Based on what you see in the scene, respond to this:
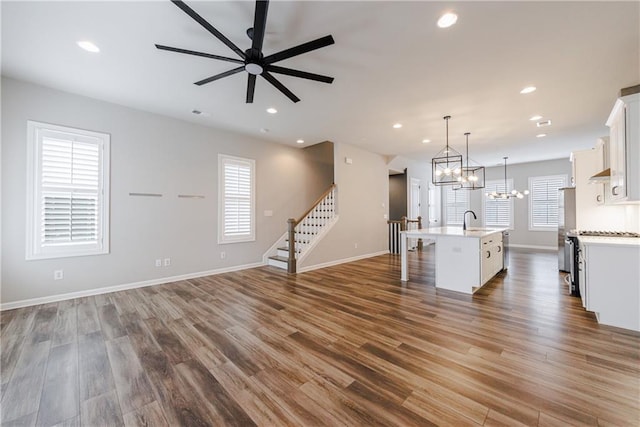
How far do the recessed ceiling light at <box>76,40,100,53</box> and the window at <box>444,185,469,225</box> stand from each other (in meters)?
10.8

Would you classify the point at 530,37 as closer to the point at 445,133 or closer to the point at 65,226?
the point at 445,133

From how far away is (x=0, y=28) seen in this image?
2.39m

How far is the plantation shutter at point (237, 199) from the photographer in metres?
5.32

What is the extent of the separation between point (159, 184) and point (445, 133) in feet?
19.0

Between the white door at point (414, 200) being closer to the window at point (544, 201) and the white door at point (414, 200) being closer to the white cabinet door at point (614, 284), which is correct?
the window at point (544, 201)

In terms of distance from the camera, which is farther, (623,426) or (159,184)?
(159,184)

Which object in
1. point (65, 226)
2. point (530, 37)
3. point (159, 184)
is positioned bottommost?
point (65, 226)

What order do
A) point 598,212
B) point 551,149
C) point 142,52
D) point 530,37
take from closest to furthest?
point 530,37 → point 142,52 → point 598,212 → point 551,149

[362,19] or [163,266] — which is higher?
[362,19]

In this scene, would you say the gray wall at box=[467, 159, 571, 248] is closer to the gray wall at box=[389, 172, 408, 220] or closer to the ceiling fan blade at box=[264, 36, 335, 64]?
the gray wall at box=[389, 172, 408, 220]

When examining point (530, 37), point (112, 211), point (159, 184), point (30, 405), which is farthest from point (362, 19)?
point (112, 211)

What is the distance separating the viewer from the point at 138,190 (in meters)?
4.27

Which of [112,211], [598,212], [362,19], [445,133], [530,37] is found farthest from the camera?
[445,133]

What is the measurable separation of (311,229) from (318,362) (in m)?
4.18
